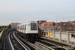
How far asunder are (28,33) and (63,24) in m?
59.2

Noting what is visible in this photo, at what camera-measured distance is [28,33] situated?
20047 mm

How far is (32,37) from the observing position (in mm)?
20359

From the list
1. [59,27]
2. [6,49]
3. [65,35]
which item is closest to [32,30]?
[6,49]

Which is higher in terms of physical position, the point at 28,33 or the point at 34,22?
the point at 34,22

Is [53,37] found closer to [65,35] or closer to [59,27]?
[65,35]

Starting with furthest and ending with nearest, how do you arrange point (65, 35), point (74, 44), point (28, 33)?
point (28, 33)
point (65, 35)
point (74, 44)

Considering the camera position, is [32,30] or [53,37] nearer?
[53,37]

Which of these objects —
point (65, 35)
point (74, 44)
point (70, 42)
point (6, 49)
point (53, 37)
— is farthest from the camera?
point (53, 37)

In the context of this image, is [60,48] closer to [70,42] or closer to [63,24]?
[70,42]

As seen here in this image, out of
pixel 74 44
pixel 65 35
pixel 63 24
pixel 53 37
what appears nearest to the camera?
pixel 74 44

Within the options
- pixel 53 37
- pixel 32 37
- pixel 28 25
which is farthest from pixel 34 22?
pixel 53 37

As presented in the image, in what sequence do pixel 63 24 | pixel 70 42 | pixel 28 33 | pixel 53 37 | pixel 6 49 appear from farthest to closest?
pixel 63 24
pixel 28 33
pixel 53 37
pixel 6 49
pixel 70 42

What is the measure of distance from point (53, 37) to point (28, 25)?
4981 millimetres

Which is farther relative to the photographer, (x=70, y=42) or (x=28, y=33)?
(x=28, y=33)
